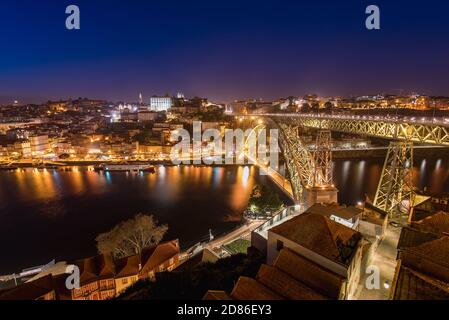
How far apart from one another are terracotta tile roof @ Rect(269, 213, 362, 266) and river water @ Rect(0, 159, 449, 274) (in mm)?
6934

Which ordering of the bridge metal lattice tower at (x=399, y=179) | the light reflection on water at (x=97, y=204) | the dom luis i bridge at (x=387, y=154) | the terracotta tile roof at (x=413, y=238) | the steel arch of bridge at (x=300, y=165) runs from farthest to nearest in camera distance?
the light reflection on water at (x=97, y=204) < the steel arch of bridge at (x=300, y=165) < the bridge metal lattice tower at (x=399, y=179) < the dom luis i bridge at (x=387, y=154) < the terracotta tile roof at (x=413, y=238)

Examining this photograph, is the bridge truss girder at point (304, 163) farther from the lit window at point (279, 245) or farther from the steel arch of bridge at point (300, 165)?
the lit window at point (279, 245)

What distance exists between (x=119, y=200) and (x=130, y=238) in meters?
7.43

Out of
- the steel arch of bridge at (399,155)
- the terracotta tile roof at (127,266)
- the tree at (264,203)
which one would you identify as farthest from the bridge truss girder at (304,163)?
the terracotta tile roof at (127,266)

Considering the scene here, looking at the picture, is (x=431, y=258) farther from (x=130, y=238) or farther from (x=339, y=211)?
(x=130, y=238)

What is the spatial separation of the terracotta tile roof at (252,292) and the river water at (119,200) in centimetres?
758

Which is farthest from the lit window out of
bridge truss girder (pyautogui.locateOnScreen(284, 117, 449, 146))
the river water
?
the river water

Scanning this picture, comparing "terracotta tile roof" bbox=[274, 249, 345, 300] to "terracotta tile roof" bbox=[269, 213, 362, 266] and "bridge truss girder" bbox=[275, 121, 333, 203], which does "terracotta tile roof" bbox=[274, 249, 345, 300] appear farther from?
"bridge truss girder" bbox=[275, 121, 333, 203]

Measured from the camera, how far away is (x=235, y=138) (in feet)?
100

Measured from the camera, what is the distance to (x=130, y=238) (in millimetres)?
9586

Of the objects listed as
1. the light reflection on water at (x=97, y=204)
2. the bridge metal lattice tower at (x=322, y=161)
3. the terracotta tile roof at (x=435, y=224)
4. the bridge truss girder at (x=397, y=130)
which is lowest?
the light reflection on water at (x=97, y=204)

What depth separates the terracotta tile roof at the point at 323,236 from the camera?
4.16 meters
